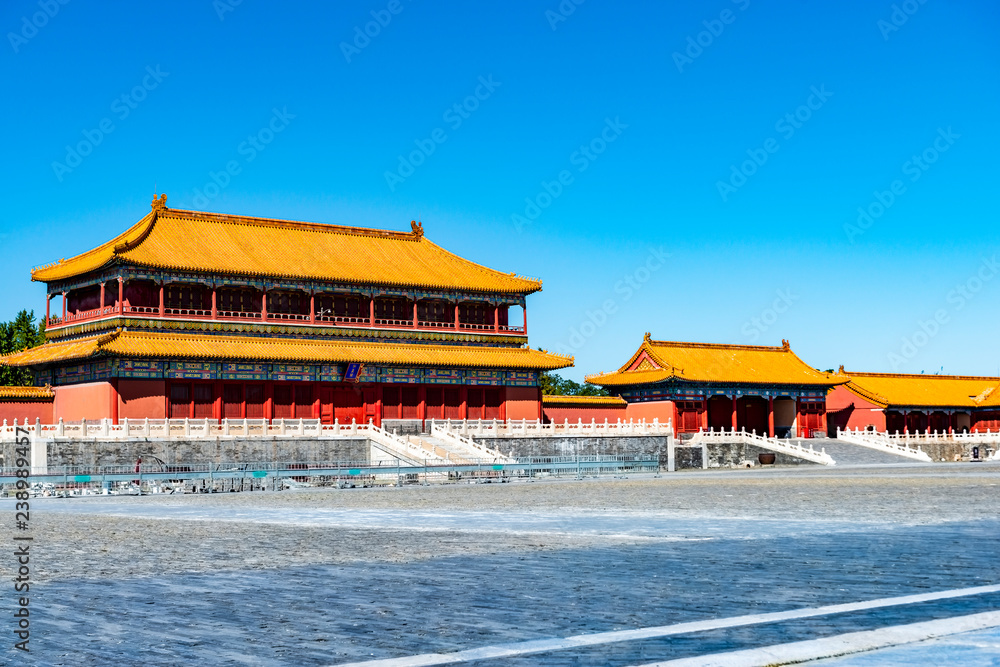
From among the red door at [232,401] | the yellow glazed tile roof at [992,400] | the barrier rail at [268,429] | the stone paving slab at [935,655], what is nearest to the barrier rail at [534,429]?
the barrier rail at [268,429]

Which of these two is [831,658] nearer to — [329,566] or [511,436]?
[329,566]

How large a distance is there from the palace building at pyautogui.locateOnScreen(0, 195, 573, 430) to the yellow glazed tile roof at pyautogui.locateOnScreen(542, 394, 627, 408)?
2126 millimetres

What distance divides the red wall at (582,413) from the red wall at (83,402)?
78.7 ft

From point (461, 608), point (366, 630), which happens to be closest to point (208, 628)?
point (366, 630)

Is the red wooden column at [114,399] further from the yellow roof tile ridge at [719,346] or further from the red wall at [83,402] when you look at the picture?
the yellow roof tile ridge at [719,346]

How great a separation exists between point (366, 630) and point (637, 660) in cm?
239

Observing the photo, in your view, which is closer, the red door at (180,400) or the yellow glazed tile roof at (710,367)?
the red door at (180,400)

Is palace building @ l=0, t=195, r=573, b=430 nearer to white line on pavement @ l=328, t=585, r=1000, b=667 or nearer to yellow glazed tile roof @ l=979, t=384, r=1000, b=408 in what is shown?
yellow glazed tile roof @ l=979, t=384, r=1000, b=408

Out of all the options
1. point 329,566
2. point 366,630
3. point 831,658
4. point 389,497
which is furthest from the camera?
point 389,497

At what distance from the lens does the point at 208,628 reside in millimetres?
9367

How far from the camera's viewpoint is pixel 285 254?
209ft

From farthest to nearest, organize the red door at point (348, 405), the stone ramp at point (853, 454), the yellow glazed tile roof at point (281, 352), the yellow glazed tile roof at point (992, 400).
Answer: the yellow glazed tile roof at point (992, 400), the stone ramp at point (853, 454), the red door at point (348, 405), the yellow glazed tile roof at point (281, 352)

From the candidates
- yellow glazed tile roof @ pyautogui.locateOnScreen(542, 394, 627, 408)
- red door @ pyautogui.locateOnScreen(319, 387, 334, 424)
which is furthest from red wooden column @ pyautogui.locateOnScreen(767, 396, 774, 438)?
red door @ pyautogui.locateOnScreen(319, 387, 334, 424)

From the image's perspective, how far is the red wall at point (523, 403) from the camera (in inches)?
2586
